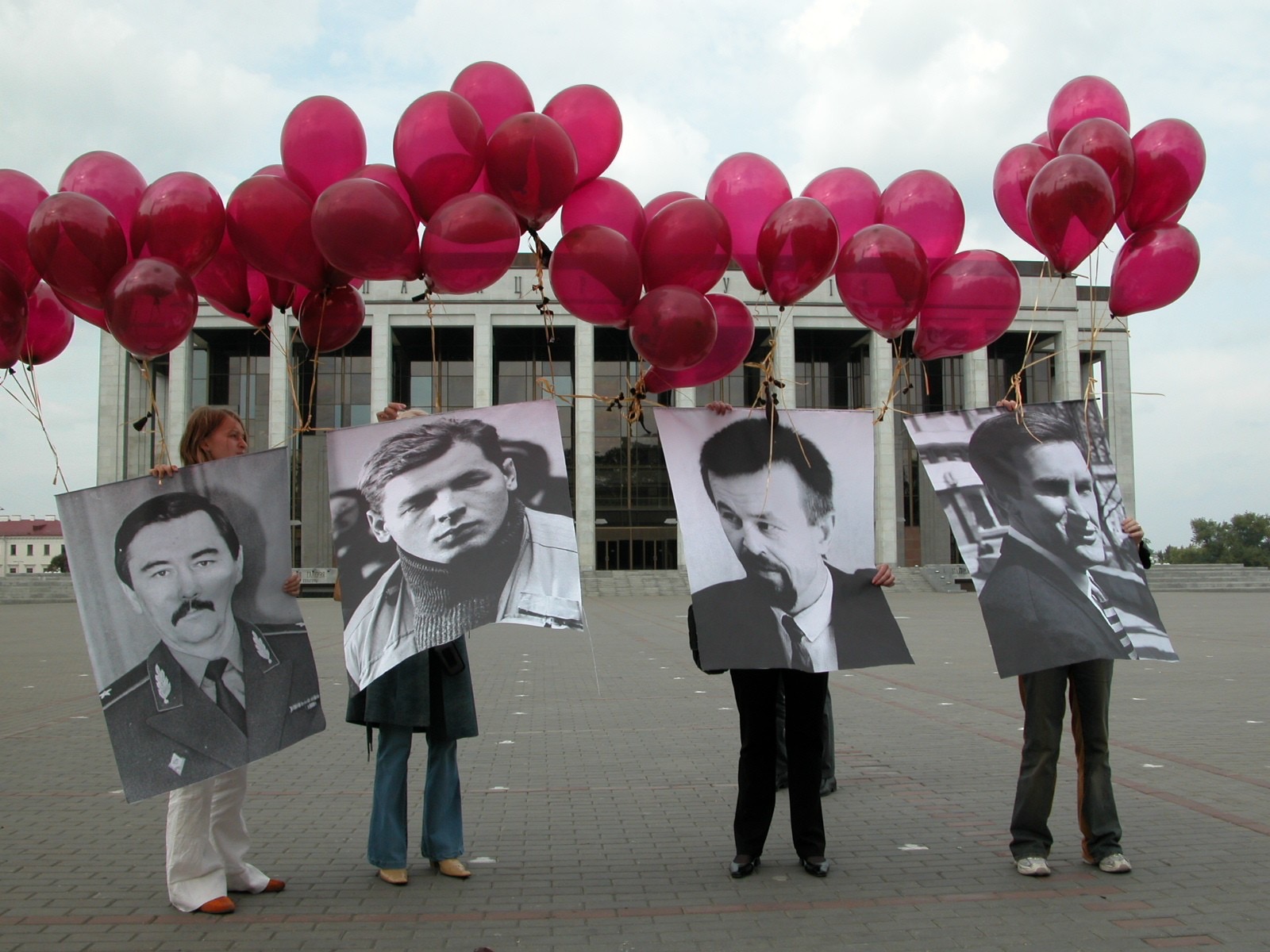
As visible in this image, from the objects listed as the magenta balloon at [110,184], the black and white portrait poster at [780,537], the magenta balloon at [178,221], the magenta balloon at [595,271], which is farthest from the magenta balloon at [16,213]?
the black and white portrait poster at [780,537]

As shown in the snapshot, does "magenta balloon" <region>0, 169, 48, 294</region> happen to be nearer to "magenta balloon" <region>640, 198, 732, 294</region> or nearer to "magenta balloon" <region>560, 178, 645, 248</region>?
"magenta balloon" <region>560, 178, 645, 248</region>

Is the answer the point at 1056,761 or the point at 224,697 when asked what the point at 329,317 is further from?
the point at 1056,761

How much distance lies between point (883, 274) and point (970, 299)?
535 millimetres

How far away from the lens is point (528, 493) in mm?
4629

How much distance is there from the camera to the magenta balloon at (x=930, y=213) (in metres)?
5.34

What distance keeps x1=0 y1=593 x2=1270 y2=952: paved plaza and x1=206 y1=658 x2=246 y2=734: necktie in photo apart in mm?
782

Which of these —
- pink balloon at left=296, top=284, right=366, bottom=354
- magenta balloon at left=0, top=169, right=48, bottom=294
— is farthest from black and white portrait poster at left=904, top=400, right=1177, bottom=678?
magenta balloon at left=0, top=169, right=48, bottom=294

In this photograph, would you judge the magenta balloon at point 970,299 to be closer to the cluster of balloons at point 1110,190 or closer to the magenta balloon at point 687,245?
the cluster of balloons at point 1110,190

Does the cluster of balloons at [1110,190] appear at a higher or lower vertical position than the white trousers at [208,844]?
higher

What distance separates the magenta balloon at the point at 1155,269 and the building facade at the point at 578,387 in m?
36.6

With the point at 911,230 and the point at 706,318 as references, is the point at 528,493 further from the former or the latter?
the point at 911,230

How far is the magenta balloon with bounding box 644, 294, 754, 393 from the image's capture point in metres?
5.29

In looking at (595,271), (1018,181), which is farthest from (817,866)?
(1018,181)

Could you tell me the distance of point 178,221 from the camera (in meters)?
4.70
